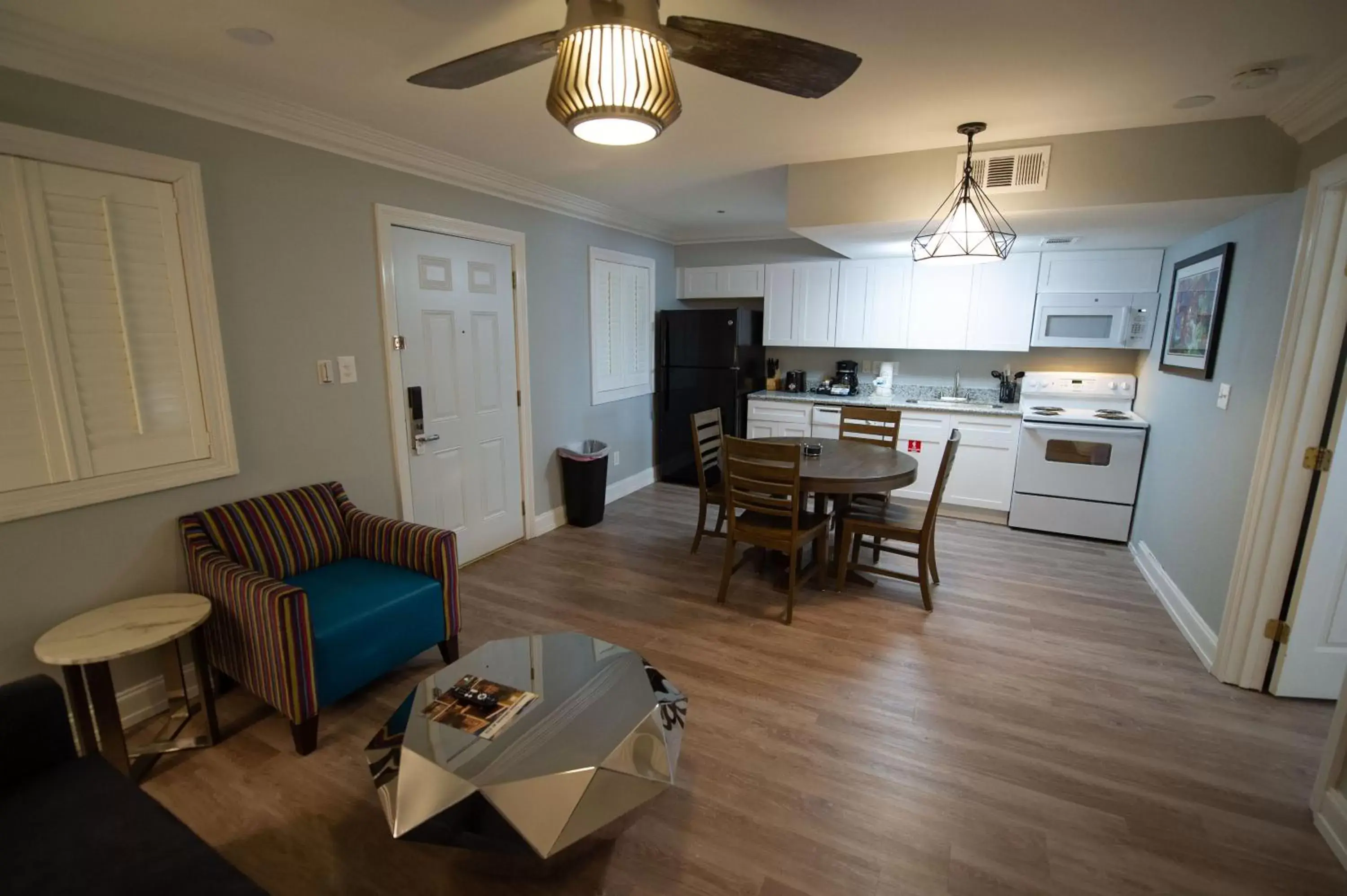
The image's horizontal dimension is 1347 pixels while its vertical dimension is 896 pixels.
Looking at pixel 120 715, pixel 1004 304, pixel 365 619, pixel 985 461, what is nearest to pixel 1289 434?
pixel 985 461

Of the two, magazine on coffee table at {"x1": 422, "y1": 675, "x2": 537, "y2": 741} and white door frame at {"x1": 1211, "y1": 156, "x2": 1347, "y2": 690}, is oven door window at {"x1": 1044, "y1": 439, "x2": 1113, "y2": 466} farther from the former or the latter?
magazine on coffee table at {"x1": 422, "y1": 675, "x2": 537, "y2": 741}

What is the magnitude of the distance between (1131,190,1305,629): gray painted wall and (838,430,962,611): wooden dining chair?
1170mm

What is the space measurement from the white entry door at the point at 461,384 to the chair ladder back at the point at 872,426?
92.3 inches

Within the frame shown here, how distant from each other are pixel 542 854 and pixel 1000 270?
189 inches

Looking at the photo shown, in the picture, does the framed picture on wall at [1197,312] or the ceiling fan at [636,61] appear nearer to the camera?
the ceiling fan at [636,61]

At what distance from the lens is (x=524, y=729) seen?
1.66 metres

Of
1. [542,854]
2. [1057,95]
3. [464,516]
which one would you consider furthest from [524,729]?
[1057,95]

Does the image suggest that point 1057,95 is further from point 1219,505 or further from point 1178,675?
→ point 1178,675

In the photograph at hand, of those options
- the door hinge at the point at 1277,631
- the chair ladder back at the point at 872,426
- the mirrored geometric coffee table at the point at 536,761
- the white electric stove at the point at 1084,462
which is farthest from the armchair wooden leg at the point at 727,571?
the white electric stove at the point at 1084,462

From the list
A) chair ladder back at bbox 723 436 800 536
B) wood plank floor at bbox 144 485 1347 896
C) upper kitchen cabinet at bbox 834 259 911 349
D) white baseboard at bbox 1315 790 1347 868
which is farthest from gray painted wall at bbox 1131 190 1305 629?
chair ladder back at bbox 723 436 800 536

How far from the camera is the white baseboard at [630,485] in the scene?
5.11m

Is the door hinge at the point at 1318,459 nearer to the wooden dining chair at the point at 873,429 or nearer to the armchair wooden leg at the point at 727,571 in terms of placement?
the wooden dining chair at the point at 873,429

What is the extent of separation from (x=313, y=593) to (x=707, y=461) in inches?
97.3

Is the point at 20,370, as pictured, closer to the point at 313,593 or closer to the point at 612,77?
the point at 313,593
